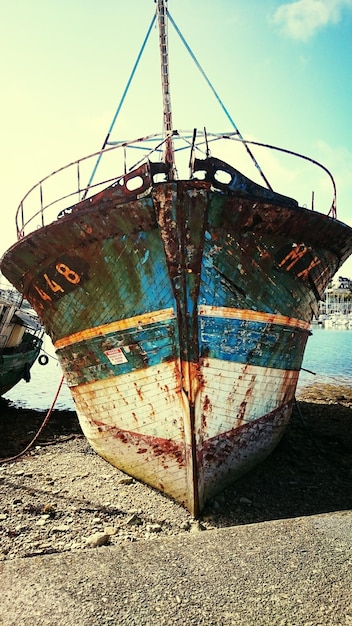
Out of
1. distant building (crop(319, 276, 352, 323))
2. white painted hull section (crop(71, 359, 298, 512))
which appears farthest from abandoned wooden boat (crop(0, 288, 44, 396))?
distant building (crop(319, 276, 352, 323))

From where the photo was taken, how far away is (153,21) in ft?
24.4

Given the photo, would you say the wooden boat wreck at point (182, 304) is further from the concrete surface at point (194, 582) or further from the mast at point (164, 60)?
the mast at point (164, 60)

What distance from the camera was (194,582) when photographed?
2.87m

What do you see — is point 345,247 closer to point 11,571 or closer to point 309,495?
point 309,495

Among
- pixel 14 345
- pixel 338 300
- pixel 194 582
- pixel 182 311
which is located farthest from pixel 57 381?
Answer: pixel 338 300

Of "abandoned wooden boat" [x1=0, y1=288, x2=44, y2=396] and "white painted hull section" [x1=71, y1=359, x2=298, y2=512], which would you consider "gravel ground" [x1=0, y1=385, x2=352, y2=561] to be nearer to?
"white painted hull section" [x1=71, y1=359, x2=298, y2=512]

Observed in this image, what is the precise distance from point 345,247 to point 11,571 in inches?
226

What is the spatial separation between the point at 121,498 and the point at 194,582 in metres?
2.12

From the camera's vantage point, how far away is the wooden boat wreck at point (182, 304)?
177 inches

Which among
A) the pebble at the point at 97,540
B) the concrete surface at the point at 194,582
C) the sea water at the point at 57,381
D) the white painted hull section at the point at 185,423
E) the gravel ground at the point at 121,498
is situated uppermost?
the white painted hull section at the point at 185,423

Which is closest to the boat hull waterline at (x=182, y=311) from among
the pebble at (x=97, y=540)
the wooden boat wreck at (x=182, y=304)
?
the wooden boat wreck at (x=182, y=304)

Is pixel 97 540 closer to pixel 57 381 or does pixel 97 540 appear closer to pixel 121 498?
pixel 121 498

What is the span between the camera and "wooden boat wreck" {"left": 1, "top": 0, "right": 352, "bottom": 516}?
14.7 feet

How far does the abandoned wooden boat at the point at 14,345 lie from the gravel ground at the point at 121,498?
5.38 metres
